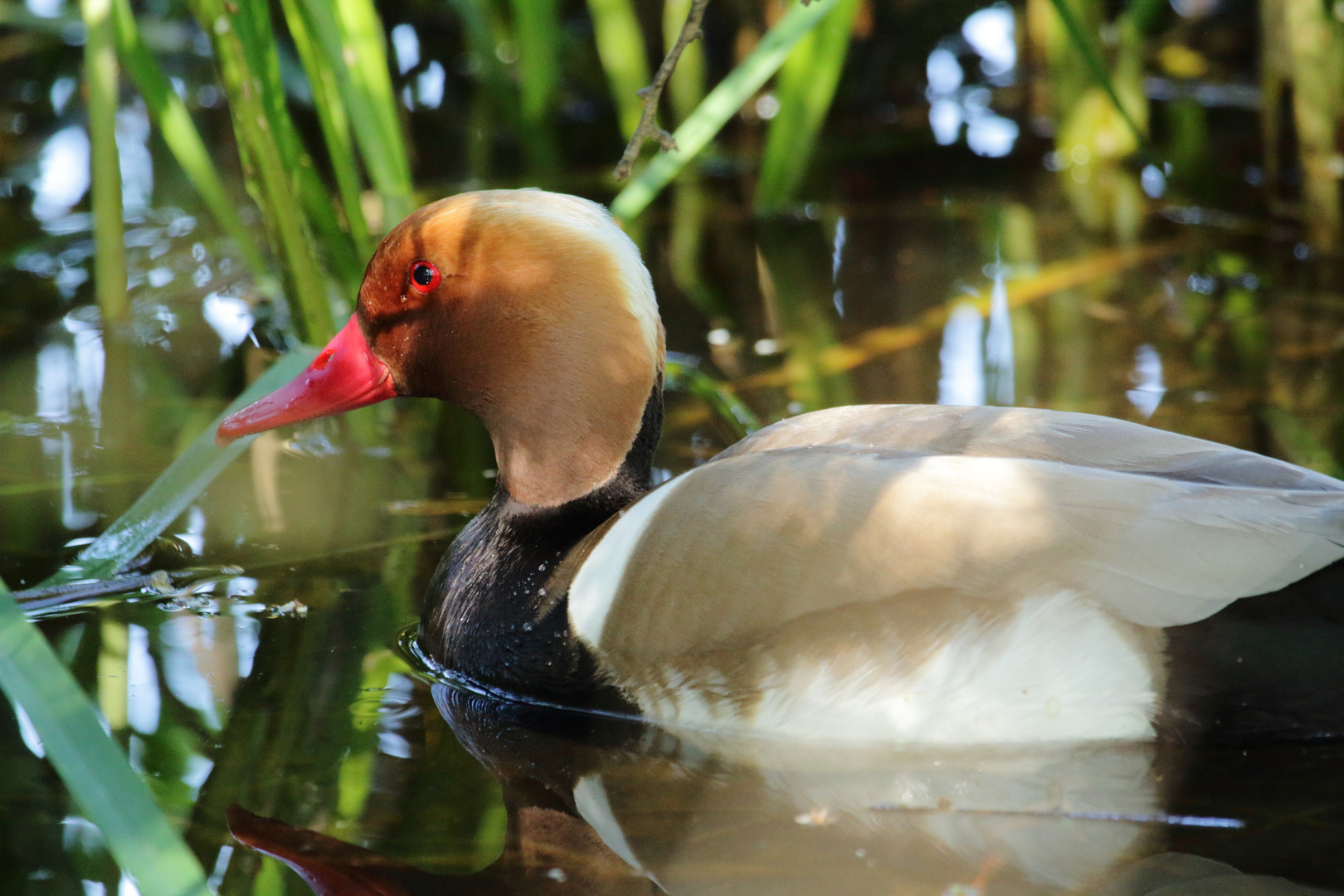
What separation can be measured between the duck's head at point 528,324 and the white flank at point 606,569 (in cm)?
27

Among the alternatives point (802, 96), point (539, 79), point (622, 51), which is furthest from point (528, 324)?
point (539, 79)

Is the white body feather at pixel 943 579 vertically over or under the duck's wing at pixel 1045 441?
under

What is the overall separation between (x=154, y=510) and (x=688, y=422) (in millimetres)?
1666

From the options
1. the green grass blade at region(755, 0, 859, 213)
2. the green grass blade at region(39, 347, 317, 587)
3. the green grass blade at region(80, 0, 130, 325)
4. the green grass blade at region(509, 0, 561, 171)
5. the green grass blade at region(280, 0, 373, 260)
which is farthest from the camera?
the green grass blade at region(509, 0, 561, 171)

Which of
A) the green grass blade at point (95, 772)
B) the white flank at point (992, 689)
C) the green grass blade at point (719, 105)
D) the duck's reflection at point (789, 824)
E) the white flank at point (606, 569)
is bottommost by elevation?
the duck's reflection at point (789, 824)

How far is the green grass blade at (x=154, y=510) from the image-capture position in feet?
11.4

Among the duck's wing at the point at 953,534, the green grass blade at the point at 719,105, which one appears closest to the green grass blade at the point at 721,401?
the green grass blade at the point at 719,105

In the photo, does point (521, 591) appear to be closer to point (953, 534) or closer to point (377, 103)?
point (953, 534)

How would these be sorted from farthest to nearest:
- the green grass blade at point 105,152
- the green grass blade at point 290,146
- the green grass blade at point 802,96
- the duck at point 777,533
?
the green grass blade at point 802,96 < the green grass blade at point 105,152 < the green grass blade at point 290,146 < the duck at point 777,533

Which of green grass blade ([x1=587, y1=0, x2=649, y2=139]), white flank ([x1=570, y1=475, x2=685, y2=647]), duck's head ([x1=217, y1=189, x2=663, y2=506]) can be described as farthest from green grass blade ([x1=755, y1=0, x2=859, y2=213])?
white flank ([x1=570, y1=475, x2=685, y2=647])

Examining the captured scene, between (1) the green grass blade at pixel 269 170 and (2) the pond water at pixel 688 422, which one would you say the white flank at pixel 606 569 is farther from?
(1) the green grass blade at pixel 269 170

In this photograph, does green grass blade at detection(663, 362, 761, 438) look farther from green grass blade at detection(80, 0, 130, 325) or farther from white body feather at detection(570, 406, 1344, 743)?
green grass blade at detection(80, 0, 130, 325)

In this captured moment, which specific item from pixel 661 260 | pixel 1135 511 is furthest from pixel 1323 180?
pixel 1135 511

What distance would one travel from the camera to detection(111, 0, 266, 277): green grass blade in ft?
13.5
